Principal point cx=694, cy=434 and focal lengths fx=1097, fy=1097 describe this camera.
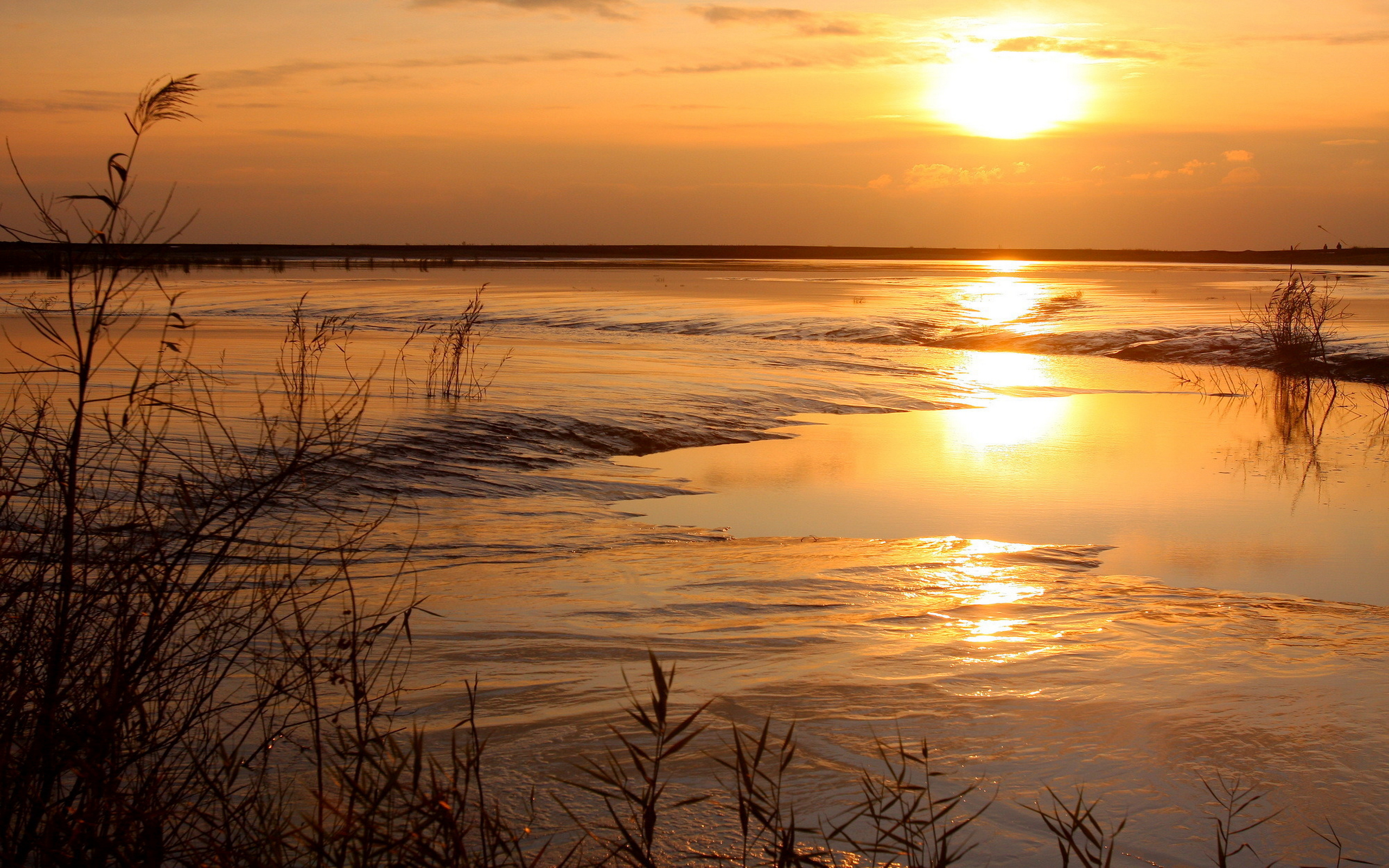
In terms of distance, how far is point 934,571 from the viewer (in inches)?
285

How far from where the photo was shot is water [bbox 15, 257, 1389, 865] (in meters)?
4.53

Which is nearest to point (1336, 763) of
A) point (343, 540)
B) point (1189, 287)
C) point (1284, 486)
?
point (343, 540)

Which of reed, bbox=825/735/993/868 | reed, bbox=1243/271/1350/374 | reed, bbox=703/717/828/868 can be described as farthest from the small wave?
reed, bbox=703/717/828/868

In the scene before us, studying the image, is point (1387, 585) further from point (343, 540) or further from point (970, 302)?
point (970, 302)

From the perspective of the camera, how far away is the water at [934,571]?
453 centimetres

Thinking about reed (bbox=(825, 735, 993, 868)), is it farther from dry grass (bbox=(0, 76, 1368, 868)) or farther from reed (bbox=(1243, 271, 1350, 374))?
reed (bbox=(1243, 271, 1350, 374))

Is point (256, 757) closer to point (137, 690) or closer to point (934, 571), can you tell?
point (137, 690)

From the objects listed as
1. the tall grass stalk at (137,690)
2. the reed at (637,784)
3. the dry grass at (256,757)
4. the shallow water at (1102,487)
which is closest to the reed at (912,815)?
the dry grass at (256,757)

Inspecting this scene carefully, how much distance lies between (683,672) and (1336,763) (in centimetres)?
278

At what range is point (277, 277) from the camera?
49.5m

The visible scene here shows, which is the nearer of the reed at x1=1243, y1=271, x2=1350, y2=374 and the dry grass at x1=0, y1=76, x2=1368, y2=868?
the dry grass at x1=0, y1=76, x2=1368, y2=868

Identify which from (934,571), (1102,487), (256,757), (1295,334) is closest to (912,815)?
(256,757)

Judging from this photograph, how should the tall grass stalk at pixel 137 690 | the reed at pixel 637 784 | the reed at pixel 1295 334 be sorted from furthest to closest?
the reed at pixel 1295 334, the tall grass stalk at pixel 137 690, the reed at pixel 637 784

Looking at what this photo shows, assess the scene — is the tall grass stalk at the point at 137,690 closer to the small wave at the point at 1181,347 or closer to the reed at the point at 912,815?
the reed at the point at 912,815
